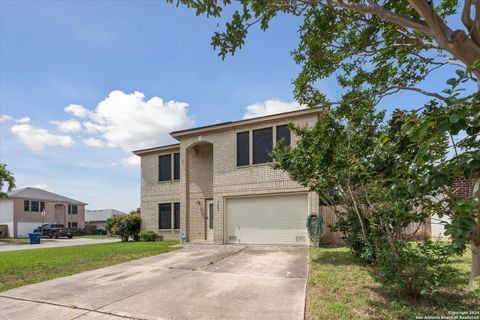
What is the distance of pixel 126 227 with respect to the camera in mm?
20109

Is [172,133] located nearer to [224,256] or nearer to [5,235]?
[224,256]

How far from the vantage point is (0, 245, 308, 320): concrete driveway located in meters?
5.26

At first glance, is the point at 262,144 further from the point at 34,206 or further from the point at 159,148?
the point at 34,206

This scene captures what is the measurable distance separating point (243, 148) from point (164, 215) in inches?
294

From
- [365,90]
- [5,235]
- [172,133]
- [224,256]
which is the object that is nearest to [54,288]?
[224,256]

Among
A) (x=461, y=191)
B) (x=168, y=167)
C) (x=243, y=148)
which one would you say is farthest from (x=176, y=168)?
(x=461, y=191)

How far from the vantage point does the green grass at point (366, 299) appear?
4793 millimetres

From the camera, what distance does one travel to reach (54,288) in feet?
23.1

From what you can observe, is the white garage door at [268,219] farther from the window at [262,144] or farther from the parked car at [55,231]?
the parked car at [55,231]

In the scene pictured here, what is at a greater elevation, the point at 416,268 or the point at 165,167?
the point at 165,167

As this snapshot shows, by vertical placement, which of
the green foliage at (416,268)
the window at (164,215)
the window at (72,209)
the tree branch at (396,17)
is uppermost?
the tree branch at (396,17)

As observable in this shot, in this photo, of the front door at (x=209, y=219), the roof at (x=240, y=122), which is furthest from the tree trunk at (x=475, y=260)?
the front door at (x=209, y=219)

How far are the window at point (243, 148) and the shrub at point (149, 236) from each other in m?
7.52

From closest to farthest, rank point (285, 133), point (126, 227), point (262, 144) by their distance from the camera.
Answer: point (285, 133) < point (262, 144) < point (126, 227)
